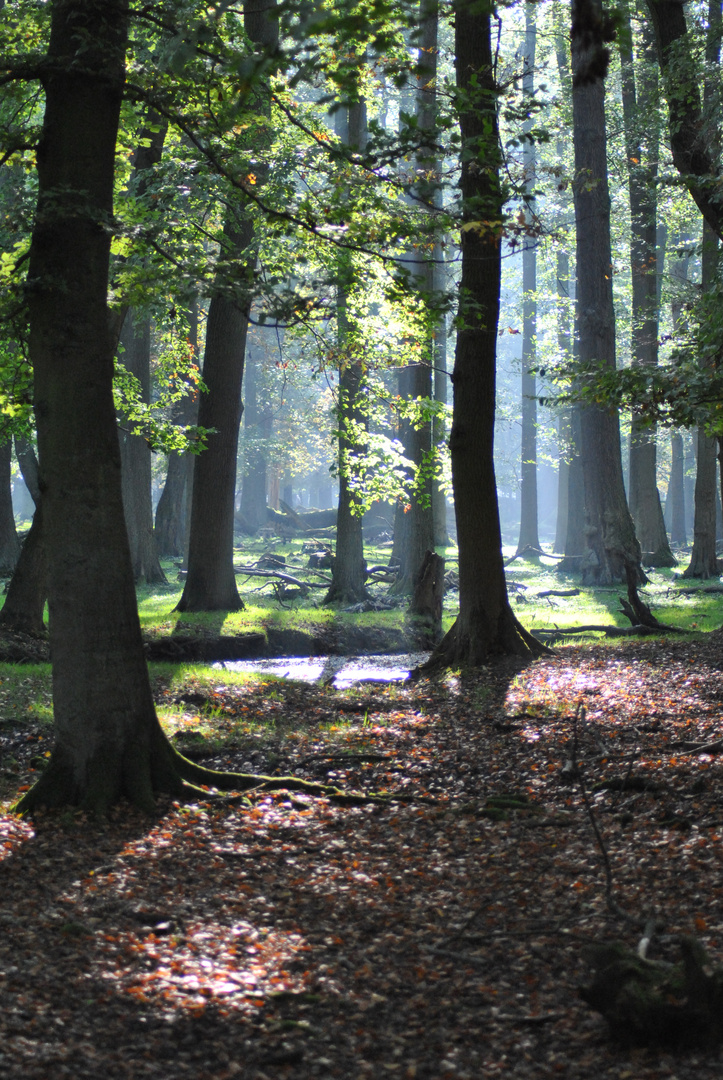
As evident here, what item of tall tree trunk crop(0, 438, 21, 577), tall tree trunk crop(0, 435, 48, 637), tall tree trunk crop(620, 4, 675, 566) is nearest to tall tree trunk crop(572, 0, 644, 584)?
tall tree trunk crop(620, 4, 675, 566)

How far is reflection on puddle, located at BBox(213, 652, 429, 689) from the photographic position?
12.6 m

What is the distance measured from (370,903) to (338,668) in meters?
8.87

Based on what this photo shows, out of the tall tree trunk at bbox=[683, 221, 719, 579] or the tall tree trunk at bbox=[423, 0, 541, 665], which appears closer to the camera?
the tall tree trunk at bbox=[423, 0, 541, 665]

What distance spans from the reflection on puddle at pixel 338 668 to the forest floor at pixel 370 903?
3.90 meters

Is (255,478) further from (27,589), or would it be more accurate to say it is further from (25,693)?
(25,693)

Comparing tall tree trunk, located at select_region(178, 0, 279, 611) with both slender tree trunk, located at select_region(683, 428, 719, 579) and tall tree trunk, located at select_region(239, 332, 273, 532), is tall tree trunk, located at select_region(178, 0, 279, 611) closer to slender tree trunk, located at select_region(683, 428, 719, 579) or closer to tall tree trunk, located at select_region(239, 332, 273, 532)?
slender tree trunk, located at select_region(683, 428, 719, 579)

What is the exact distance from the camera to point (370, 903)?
4984 millimetres

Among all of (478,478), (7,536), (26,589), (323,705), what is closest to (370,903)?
(323,705)

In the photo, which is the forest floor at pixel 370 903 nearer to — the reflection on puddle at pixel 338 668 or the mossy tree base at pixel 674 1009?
the mossy tree base at pixel 674 1009

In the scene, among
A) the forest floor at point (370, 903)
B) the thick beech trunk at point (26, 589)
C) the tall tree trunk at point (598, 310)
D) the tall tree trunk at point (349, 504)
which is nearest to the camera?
the forest floor at point (370, 903)

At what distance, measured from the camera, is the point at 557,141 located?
32094 millimetres

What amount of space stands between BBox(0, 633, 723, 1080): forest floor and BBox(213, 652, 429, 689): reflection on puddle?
3901 millimetres

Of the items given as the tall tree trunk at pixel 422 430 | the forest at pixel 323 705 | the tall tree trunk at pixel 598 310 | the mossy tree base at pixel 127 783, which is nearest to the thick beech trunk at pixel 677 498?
the tall tree trunk at pixel 422 430

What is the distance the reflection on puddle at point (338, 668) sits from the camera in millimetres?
12641
